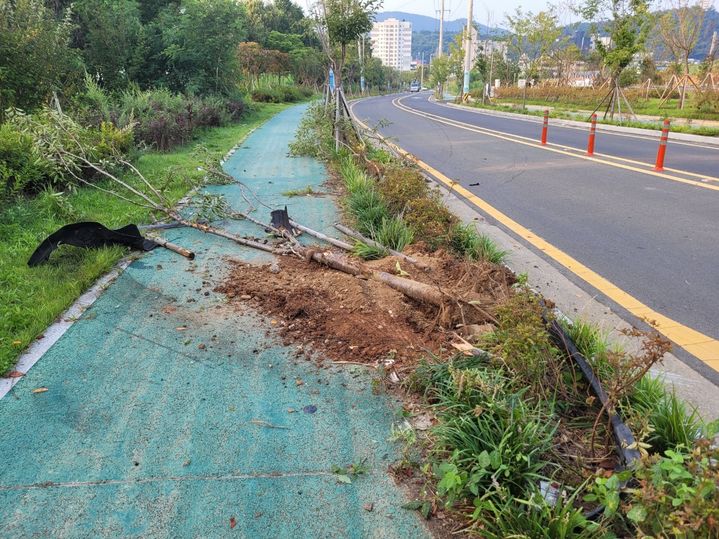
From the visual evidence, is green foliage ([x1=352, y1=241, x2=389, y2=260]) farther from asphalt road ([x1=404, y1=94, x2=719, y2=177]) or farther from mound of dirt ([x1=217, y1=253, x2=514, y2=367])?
asphalt road ([x1=404, y1=94, x2=719, y2=177])

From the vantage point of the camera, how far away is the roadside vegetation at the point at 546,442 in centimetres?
216

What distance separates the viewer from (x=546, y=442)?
2678 mm

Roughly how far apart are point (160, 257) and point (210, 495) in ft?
12.4

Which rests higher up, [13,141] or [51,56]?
[51,56]

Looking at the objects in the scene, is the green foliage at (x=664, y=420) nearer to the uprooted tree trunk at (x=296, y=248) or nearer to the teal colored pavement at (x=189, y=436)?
the teal colored pavement at (x=189, y=436)

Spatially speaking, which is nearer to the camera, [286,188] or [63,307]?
[63,307]

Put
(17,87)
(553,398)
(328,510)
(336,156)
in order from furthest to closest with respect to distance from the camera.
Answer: (336,156), (17,87), (553,398), (328,510)

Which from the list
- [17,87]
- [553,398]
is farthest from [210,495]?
[17,87]

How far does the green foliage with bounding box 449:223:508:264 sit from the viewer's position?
17.6ft

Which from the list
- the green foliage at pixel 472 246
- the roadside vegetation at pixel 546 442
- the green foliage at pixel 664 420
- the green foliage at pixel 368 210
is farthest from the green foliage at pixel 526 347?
the green foliage at pixel 368 210

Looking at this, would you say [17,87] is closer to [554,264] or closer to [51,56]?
[51,56]

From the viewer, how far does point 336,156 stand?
1173cm

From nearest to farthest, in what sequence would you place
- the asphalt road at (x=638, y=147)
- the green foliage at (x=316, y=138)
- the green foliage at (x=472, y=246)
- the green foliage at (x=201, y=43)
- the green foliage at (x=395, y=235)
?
the green foliage at (x=472, y=246) → the green foliage at (x=395, y=235) → the asphalt road at (x=638, y=147) → the green foliage at (x=316, y=138) → the green foliage at (x=201, y=43)

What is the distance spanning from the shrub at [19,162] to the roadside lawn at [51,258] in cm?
25
